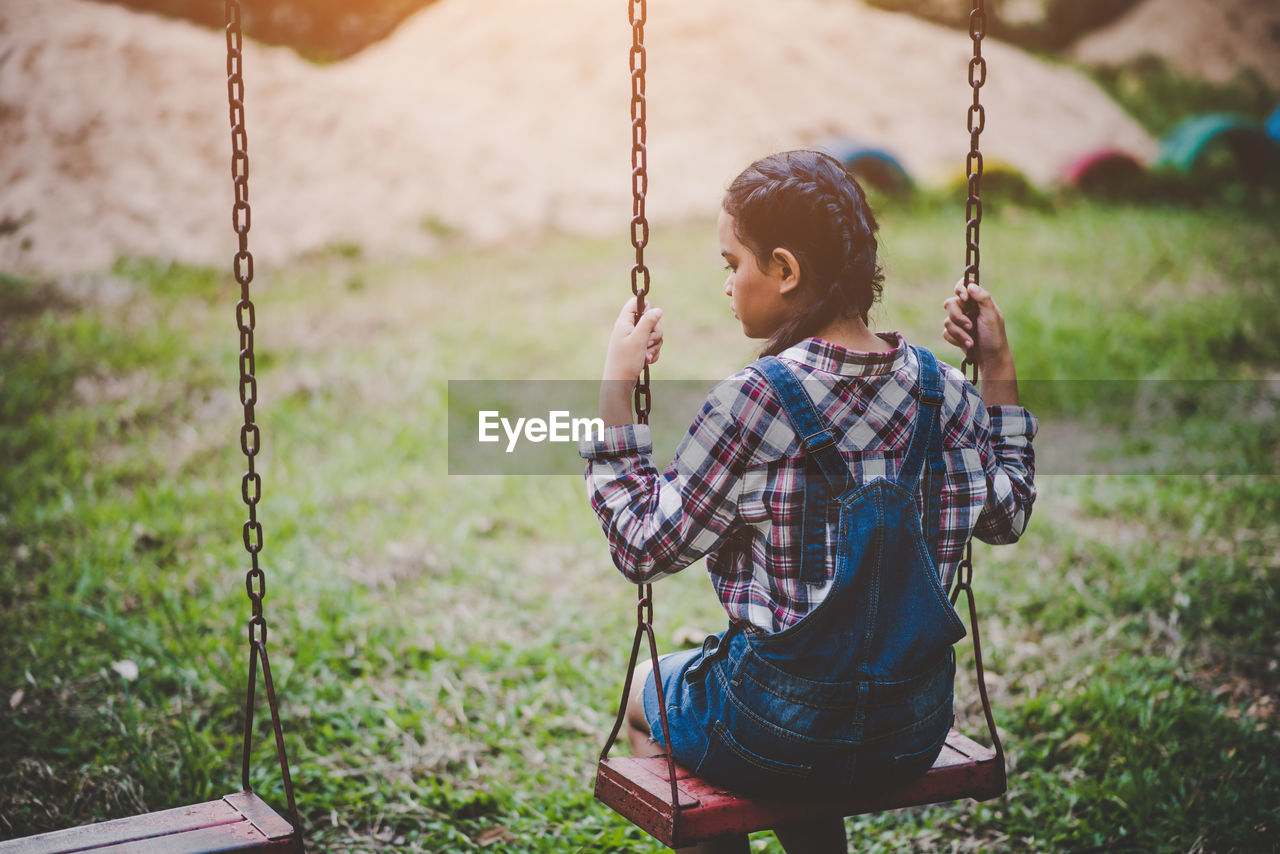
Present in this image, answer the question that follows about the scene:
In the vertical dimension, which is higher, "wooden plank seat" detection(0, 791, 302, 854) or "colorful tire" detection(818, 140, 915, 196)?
"colorful tire" detection(818, 140, 915, 196)

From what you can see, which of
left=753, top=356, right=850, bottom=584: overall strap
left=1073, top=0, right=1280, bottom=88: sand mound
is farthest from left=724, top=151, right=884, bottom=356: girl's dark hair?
left=1073, top=0, right=1280, bottom=88: sand mound

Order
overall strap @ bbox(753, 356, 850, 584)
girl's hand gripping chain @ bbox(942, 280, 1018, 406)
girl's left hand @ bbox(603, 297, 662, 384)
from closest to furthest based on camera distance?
overall strap @ bbox(753, 356, 850, 584)
girl's left hand @ bbox(603, 297, 662, 384)
girl's hand gripping chain @ bbox(942, 280, 1018, 406)

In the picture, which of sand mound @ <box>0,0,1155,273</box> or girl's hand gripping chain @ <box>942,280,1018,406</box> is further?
sand mound @ <box>0,0,1155,273</box>

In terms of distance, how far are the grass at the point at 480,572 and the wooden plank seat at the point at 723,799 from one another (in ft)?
2.98

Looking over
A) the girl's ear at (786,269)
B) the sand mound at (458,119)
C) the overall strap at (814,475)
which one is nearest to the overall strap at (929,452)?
the overall strap at (814,475)

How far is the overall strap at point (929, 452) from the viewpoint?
6.52 ft

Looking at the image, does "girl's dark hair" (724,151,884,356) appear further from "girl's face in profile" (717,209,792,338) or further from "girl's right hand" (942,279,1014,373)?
"girl's right hand" (942,279,1014,373)

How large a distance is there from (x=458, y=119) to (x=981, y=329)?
35.2 ft

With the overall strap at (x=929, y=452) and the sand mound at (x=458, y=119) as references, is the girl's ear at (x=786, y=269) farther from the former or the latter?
the sand mound at (x=458, y=119)

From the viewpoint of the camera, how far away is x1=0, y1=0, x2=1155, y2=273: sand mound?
34.8 feet

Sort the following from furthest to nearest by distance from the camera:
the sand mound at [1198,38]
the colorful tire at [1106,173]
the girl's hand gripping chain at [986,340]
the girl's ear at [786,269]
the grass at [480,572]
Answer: the sand mound at [1198,38], the colorful tire at [1106,173], the grass at [480,572], the girl's hand gripping chain at [986,340], the girl's ear at [786,269]

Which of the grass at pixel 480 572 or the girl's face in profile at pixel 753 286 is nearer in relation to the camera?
the girl's face in profile at pixel 753 286

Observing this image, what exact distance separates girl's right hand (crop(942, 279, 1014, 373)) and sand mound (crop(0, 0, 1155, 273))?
28.8 feet

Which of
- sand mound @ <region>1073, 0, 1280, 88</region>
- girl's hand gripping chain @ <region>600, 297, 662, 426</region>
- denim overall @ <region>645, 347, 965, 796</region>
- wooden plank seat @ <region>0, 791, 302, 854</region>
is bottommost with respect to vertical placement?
wooden plank seat @ <region>0, 791, 302, 854</region>
